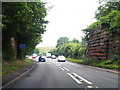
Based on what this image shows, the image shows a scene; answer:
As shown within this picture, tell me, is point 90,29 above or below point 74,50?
above

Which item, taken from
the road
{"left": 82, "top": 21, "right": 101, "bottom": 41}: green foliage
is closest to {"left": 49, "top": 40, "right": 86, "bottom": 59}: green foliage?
{"left": 82, "top": 21, "right": 101, "bottom": 41}: green foliage

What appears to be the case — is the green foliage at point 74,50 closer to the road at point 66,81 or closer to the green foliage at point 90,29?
the green foliage at point 90,29

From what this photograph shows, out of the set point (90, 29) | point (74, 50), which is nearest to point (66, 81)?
point (90, 29)

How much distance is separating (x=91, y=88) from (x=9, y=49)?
61.2 ft

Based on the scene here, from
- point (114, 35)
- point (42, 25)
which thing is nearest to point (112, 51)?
Result: point (114, 35)

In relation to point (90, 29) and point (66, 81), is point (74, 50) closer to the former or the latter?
point (90, 29)

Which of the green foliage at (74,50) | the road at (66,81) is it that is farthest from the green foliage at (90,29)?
the road at (66,81)

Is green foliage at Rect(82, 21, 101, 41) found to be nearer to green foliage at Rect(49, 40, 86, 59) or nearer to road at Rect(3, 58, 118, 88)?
green foliage at Rect(49, 40, 86, 59)

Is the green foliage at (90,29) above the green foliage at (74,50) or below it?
above

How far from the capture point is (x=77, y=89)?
24.7 ft

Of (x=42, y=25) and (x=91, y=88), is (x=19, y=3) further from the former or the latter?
(x=42, y=25)

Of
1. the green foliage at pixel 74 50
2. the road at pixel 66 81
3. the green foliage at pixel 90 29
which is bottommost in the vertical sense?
the road at pixel 66 81

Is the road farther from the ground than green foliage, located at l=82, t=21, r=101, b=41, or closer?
closer

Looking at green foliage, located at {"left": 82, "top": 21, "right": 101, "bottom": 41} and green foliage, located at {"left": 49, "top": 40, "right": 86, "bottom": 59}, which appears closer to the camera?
green foliage, located at {"left": 82, "top": 21, "right": 101, "bottom": 41}
